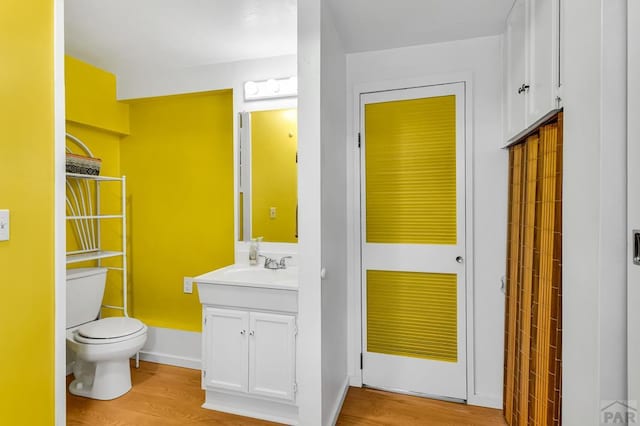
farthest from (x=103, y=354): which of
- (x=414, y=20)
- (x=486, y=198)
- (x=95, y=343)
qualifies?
(x=414, y=20)

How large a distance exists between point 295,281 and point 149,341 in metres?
1.77

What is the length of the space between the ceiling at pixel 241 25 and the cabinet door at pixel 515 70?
4.6 inches

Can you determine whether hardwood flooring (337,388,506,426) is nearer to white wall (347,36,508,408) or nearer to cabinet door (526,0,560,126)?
A: white wall (347,36,508,408)

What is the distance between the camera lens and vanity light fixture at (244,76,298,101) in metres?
Answer: 2.49

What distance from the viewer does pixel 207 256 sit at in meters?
2.86

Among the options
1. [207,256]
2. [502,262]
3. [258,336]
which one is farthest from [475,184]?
[207,256]

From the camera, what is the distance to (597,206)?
0.98 m

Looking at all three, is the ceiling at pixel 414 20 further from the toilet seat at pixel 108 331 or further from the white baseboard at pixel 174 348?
the white baseboard at pixel 174 348

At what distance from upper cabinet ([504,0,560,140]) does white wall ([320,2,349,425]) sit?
3.17 feet

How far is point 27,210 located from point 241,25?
1550 mm

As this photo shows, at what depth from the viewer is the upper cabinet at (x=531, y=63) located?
1272 millimetres

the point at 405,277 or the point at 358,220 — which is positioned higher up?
the point at 358,220

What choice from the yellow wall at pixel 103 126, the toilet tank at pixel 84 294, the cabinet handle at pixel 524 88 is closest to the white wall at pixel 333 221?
the cabinet handle at pixel 524 88

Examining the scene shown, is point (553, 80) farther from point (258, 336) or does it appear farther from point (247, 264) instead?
point (247, 264)
